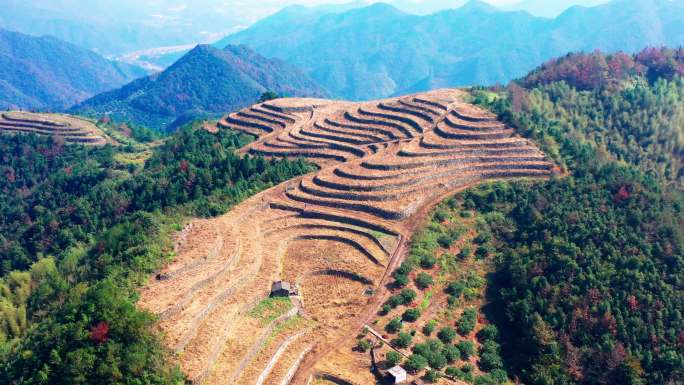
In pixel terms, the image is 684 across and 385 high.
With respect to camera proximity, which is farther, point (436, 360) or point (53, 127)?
point (53, 127)

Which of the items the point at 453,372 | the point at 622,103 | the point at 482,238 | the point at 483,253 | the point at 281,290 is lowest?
the point at 453,372

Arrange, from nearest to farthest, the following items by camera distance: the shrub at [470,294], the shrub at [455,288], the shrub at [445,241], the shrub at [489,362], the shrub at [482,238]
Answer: the shrub at [489,362] → the shrub at [455,288] → the shrub at [470,294] → the shrub at [445,241] → the shrub at [482,238]

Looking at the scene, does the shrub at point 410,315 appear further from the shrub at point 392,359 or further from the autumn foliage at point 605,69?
the autumn foliage at point 605,69

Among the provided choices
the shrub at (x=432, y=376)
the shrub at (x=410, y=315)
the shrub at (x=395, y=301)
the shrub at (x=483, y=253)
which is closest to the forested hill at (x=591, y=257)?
the shrub at (x=483, y=253)

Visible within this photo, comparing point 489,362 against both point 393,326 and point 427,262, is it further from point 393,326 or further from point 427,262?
point 427,262

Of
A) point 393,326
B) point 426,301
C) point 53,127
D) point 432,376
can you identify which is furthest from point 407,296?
point 53,127

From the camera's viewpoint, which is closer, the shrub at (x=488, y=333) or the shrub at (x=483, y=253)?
the shrub at (x=488, y=333)

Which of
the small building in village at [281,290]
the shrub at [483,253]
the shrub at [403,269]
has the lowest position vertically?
the shrub at [483,253]
